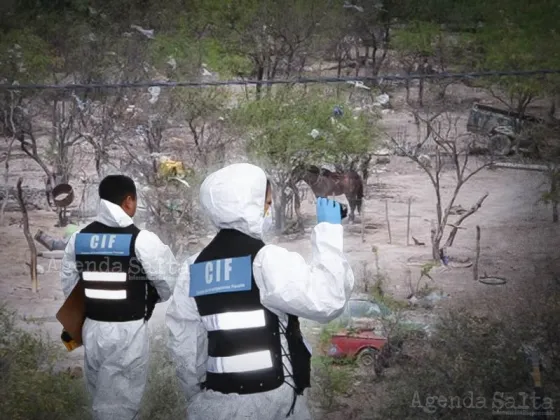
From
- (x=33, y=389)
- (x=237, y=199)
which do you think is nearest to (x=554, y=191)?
(x=33, y=389)

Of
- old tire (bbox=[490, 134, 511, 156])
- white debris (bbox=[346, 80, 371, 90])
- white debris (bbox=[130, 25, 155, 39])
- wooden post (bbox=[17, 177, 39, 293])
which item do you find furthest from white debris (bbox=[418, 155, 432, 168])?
wooden post (bbox=[17, 177, 39, 293])

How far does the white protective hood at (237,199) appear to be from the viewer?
8.25 feet

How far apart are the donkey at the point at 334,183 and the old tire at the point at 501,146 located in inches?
56.5

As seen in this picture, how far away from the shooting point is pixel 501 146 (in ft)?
30.0

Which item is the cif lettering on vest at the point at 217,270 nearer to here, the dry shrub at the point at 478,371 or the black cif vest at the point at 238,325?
the black cif vest at the point at 238,325

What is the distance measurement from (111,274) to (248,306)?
875 mm

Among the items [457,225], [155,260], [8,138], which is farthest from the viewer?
[8,138]

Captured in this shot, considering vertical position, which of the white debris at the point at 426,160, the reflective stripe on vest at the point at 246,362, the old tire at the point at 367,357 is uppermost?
the white debris at the point at 426,160

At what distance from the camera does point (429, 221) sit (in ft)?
27.7

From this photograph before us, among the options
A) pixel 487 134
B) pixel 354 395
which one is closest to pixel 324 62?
pixel 487 134

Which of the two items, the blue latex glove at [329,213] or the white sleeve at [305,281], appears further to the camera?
the blue latex glove at [329,213]

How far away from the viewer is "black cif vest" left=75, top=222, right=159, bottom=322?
10.5 ft

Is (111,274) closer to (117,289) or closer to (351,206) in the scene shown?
(117,289)

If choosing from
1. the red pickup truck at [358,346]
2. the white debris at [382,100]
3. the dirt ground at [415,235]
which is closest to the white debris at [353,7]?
the white debris at [382,100]
